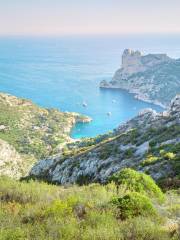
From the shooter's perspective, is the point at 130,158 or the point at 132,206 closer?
the point at 132,206

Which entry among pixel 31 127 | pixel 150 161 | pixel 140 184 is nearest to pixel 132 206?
pixel 140 184

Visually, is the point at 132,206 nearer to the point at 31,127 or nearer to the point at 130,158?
the point at 130,158

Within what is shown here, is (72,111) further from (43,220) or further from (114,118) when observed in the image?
(43,220)

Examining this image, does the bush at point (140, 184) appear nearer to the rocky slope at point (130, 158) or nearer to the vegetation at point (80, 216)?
the vegetation at point (80, 216)

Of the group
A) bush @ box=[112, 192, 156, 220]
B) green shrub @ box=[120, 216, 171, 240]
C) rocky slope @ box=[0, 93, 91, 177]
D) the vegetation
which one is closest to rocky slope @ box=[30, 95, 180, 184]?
the vegetation

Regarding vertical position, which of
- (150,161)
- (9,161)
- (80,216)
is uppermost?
(80,216)

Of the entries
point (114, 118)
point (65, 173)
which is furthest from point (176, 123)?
point (114, 118)
